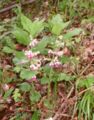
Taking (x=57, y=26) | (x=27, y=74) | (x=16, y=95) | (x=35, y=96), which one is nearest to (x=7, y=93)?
(x=16, y=95)

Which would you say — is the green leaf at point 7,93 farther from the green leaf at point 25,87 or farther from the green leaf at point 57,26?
the green leaf at point 57,26

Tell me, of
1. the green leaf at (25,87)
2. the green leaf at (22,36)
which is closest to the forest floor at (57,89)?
the green leaf at (25,87)

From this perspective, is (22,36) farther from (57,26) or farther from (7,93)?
(7,93)

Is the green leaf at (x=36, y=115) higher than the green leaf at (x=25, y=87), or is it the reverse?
the green leaf at (x=25, y=87)

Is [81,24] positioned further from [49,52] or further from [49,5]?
[49,52]

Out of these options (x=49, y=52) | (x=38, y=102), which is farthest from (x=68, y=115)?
(x=49, y=52)

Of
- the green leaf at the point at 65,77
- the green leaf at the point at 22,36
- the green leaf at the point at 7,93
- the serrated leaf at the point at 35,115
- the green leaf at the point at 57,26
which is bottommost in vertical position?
the serrated leaf at the point at 35,115

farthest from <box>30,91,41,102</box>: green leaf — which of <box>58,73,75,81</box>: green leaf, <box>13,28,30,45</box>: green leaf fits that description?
<box>13,28,30,45</box>: green leaf

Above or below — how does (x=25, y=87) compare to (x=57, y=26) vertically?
below

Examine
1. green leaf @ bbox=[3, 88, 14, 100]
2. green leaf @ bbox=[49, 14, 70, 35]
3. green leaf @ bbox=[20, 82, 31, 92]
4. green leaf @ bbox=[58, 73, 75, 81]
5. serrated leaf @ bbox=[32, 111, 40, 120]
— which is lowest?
serrated leaf @ bbox=[32, 111, 40, 120]

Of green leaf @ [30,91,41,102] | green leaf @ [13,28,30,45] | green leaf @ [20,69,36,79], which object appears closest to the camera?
green leaf @ [20,69,36,79]

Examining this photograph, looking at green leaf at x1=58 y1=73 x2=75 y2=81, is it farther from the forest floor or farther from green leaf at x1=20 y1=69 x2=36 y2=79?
green leaf at x1=20 y1=69 x2=36 y2=79
